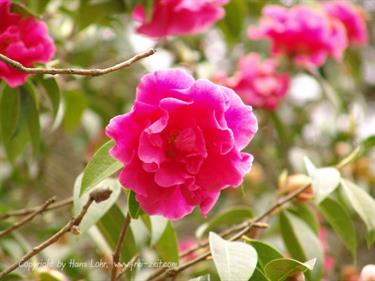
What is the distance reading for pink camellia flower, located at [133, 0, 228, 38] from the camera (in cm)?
141

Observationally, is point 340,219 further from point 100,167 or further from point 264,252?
point 100,167

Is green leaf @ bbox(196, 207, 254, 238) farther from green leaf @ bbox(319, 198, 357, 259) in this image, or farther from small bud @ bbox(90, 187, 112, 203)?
small bud @ bbox(90, 187, 112, 203)

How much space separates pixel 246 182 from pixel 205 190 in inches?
64.3

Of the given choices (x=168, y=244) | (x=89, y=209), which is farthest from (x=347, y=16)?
(x=89, y=209)

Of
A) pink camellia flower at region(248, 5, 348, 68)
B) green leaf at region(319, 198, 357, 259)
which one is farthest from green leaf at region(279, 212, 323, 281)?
pink camellia flower at region(248, 5, 348, 68)

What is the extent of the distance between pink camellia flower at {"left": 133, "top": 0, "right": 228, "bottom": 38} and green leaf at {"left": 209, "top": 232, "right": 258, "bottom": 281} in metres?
0.59

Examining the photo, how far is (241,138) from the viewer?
0.92 m

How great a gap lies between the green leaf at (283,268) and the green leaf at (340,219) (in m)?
0.35

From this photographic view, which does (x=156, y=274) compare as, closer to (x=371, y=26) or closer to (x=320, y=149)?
(x=320, y=149)

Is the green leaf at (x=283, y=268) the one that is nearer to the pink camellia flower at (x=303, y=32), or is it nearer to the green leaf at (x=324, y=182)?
the green leaf at (x=324, y=182)

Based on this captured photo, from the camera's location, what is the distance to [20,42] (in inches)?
43.0

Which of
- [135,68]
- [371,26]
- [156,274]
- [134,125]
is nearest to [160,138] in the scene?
[134,125]

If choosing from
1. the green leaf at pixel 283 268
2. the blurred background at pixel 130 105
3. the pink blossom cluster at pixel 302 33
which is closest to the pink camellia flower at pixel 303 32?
the pink blossom cluster at pixel 302 33

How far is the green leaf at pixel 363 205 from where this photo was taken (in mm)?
1154
